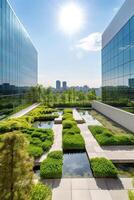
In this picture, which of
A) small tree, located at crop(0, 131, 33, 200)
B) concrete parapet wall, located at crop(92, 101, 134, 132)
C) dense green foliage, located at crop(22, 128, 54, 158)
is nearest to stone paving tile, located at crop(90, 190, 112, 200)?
small tree, located at crop(0, 131, 33, 200)

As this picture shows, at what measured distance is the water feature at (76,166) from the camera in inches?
371

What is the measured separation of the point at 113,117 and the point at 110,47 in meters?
10.7

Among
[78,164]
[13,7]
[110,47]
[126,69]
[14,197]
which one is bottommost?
[78,164]

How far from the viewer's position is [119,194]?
7328 millimetres

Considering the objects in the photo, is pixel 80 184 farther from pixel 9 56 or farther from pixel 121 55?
pixel 9 56

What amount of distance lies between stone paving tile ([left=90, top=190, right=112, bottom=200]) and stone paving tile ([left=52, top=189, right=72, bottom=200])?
2.88ft

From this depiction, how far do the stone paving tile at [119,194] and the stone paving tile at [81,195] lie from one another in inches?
36.7

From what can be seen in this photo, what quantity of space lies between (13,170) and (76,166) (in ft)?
20.6

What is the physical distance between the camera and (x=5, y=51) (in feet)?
77.7

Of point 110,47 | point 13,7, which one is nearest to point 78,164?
point 110,47

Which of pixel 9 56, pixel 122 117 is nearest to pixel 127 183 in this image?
pixel 122 117

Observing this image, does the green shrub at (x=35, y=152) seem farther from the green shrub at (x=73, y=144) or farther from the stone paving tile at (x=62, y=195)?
the stone paving tile at (x=62, y=195)

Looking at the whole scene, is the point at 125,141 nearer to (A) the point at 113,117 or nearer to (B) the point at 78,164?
(B) the point at 78,164

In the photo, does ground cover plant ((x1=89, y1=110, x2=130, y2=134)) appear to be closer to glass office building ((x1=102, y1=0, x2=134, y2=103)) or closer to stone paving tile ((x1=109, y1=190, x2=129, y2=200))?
glass office building ((x1=102, y1=0, x2=134, y2=103))
